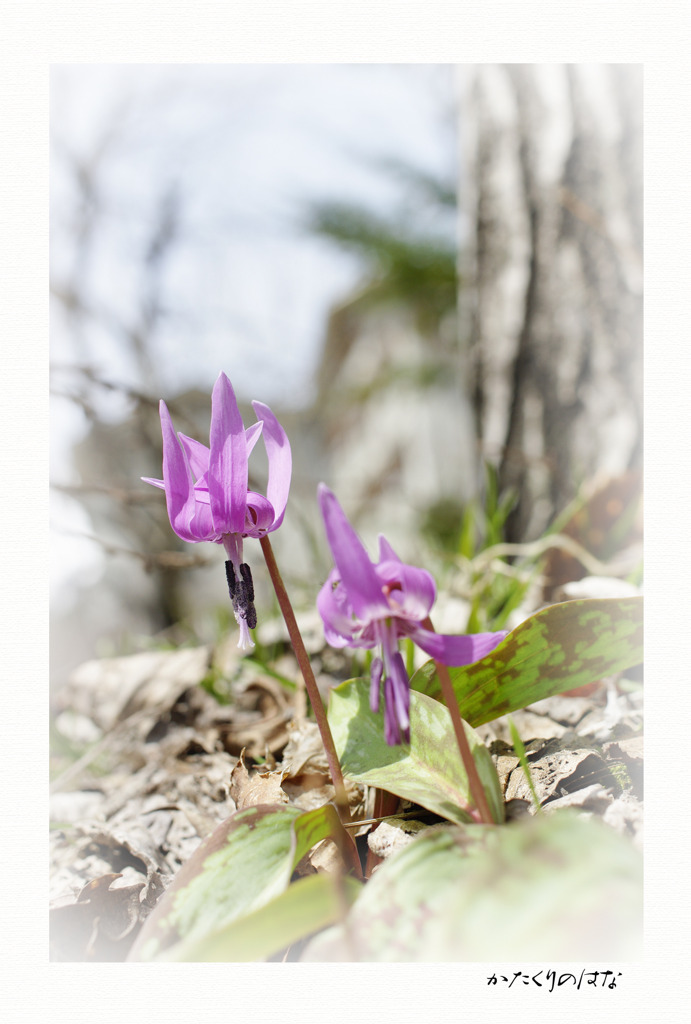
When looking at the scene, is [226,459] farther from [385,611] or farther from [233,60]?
[233,60]

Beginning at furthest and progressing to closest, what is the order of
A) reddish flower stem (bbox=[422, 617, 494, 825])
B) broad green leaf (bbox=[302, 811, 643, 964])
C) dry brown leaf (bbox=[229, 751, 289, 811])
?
dry brown leaf (bbox=[229, 751, 289, 811]) < reddish flower stem (bbox=[422, 617, 494, 825]) < broad green leaf (bbox=[302, 811, 643, 964])

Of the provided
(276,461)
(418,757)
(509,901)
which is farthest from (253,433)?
(509,901)

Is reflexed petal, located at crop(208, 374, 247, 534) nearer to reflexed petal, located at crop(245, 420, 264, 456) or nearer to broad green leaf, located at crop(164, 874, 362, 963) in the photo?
reflexed petal, located at crop(245, 420, 264, 456)

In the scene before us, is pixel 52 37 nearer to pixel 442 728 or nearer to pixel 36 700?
pixel 36 700

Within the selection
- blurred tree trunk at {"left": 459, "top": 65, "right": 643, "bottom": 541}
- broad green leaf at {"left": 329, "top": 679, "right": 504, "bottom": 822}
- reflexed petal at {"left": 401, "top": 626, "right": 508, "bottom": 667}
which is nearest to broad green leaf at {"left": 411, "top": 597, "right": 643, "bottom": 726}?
broad green leaf at {"left": 329, "top": 679, "right": 504, "bottom": 822}

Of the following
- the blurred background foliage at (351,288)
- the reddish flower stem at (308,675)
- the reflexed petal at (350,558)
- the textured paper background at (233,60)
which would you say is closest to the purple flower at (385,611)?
the reflexed petal at (350,558)

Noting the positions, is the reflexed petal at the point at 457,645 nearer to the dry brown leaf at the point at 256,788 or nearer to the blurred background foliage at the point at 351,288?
the dry brown leaf at the point at 256,788

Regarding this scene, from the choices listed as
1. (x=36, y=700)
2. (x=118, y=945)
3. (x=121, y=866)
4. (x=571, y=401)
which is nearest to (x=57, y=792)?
(x=36, y=700)
